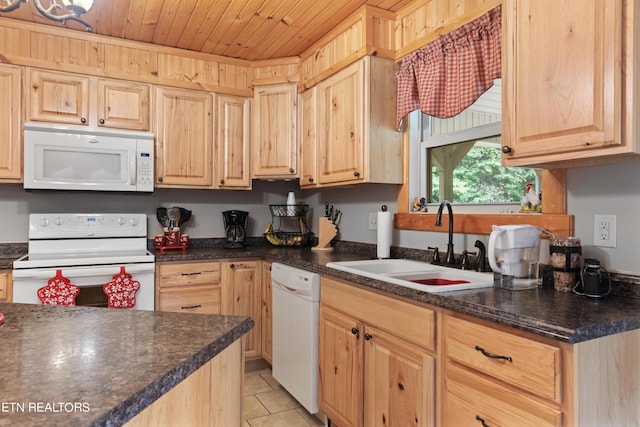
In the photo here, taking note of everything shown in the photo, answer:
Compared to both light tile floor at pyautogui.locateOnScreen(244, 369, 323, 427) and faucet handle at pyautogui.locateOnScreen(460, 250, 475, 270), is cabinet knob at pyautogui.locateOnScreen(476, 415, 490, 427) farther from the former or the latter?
light tile floor at pyautogui.locateOnScreen(244, 369, 323, 427)

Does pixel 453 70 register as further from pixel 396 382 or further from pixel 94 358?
pixel 94 358

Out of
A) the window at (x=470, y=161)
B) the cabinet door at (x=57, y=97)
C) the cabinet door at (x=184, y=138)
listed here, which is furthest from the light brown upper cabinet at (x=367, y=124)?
the cabinet door at (x=57, y=97)

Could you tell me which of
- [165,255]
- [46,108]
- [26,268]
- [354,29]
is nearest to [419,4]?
[354,29]

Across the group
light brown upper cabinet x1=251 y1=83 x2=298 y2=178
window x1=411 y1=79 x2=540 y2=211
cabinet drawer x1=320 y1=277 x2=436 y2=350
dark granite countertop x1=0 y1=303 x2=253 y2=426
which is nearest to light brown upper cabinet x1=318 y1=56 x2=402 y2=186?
window x1=411 y1=79 x2=540 y2=211

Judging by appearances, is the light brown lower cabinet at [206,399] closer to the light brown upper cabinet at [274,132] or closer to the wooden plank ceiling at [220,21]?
the wooden plank ceiling at [220,21]

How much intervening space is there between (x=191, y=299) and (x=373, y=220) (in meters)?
1.32

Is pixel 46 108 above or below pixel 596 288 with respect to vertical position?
above

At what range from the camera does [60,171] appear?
264cm

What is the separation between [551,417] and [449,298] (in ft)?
1.43

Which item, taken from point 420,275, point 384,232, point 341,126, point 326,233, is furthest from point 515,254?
point 326,233

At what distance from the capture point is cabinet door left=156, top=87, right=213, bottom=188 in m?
2.98

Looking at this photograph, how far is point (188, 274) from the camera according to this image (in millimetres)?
2779

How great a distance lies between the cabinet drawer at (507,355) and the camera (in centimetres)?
109

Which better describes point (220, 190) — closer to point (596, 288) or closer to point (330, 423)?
point (330, 423)
